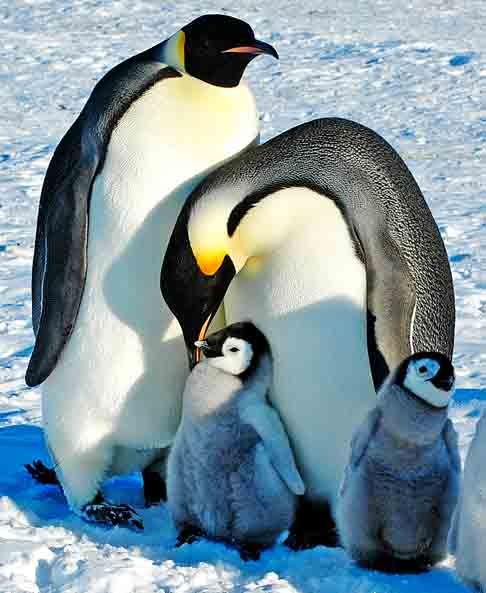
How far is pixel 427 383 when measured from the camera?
8.32 feet

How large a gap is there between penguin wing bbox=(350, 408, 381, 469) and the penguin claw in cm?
72

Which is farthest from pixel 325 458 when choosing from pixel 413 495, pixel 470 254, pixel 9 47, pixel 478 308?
pixel 9 47

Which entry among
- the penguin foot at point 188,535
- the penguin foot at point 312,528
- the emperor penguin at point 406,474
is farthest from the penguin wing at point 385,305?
the penguin foot at point 188,535

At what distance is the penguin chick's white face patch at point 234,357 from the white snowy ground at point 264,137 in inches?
16.5

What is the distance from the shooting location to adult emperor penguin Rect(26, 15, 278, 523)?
3.03 meters

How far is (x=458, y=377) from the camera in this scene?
4.00 metres

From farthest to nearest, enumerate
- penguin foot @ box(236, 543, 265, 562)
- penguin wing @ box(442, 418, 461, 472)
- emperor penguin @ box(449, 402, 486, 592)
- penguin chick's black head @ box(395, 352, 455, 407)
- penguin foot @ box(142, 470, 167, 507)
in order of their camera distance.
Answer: penguin foot @ box(142, 470, 167, 507)
penguin foot @ box(236, 543, 265, 562)
penguin wing @ box(442, 418, 461, 472)
penguin chick's black head @ box(395, 352, 455, 407)
emperor penguin @ box(449, 402, 486, 592)

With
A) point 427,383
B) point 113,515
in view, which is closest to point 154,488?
point 113,515

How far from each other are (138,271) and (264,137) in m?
4.41

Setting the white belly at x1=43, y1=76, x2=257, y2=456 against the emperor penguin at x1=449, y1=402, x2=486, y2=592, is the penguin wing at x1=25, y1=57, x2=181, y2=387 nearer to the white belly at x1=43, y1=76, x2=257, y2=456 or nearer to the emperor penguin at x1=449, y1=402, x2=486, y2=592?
the white belly at x1=43, y1=76, x2=257, y2=456

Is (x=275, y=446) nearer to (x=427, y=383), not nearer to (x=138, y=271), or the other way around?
(x=427, y=383)

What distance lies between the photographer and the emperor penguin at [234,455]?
2828 mm

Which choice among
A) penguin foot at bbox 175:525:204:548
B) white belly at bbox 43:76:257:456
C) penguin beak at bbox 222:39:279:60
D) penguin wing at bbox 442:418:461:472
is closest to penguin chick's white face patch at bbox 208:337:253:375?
white belly at bbox 43:76:257:456

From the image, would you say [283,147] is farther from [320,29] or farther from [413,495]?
[320,29]
